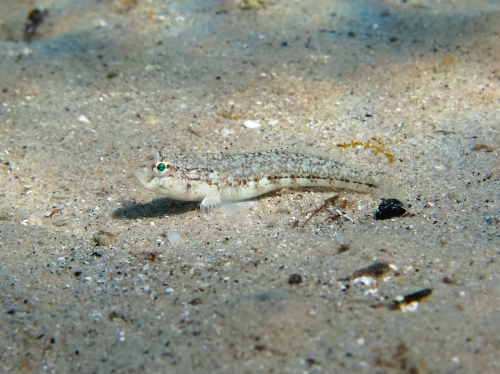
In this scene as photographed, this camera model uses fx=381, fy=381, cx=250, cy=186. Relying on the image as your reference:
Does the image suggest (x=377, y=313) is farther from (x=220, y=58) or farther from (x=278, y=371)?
(x=220, y=58)

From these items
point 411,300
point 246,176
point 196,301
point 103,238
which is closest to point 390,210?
point 411,300

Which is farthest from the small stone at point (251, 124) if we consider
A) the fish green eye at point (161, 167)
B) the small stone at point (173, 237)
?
the small stone at point (173, 237)

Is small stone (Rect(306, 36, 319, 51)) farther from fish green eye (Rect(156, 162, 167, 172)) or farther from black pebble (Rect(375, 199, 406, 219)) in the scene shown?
fish green eye (Rect(156, 162, 167, 172))

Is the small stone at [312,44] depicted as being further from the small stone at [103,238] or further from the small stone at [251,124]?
the small stone at [103,238]

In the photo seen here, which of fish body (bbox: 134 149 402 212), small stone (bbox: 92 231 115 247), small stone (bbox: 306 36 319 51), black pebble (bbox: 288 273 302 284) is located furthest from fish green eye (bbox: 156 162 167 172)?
small stone (bbox: 306 36 319 51)

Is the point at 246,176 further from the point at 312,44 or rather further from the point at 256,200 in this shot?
the point at 312,44
